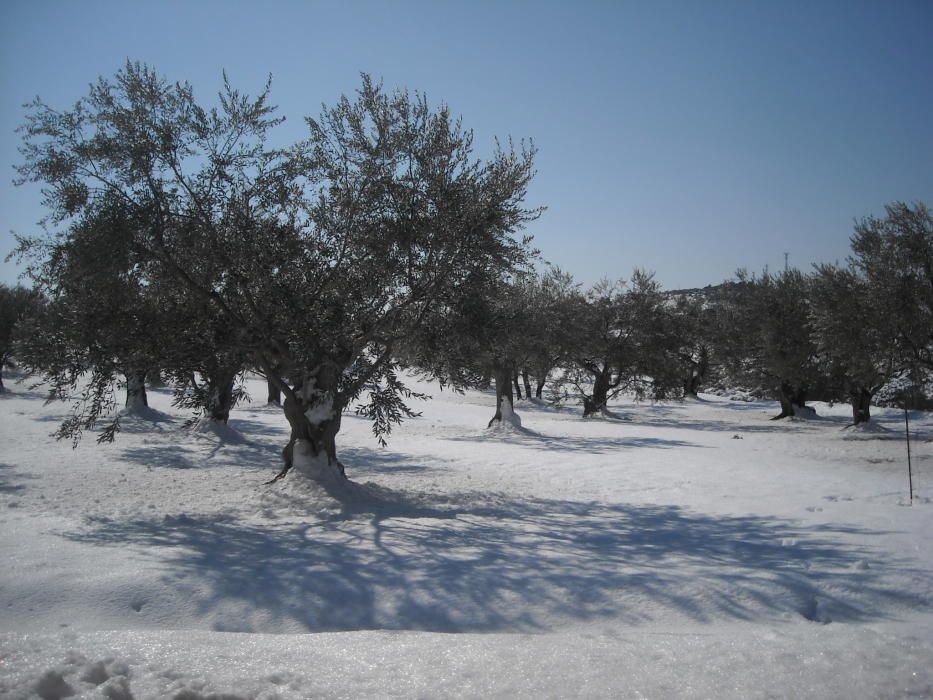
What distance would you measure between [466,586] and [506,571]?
23.4 inches

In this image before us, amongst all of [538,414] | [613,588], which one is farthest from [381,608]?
[538,414]

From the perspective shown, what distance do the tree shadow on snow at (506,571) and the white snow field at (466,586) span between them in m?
0.03

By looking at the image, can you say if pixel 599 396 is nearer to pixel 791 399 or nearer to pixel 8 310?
pixel 791 399

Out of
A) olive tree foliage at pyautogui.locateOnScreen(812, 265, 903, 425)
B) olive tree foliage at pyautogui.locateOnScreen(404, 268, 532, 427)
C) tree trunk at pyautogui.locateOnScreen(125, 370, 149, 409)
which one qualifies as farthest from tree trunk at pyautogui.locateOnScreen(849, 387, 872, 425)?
tree trunk at pyautogui.locateOnScreen(125, 370, 149, 409)

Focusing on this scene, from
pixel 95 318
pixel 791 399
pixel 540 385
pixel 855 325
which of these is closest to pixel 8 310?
pixel 95 318

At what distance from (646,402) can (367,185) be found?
36759 millimetres

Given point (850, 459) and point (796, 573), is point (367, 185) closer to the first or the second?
point (796, 573)

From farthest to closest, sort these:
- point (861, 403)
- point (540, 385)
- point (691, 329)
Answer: point (540, 385) < point (691, 329) < point (861, 403)

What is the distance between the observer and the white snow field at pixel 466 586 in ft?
12.5

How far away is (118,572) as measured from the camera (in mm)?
5711

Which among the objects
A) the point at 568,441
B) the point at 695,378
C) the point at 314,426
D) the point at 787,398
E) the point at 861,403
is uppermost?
the point at 695,378

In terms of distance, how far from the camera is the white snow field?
3.82 meters

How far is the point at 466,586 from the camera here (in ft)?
18.9

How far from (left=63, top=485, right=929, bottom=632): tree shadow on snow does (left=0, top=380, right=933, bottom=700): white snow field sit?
32 mm
